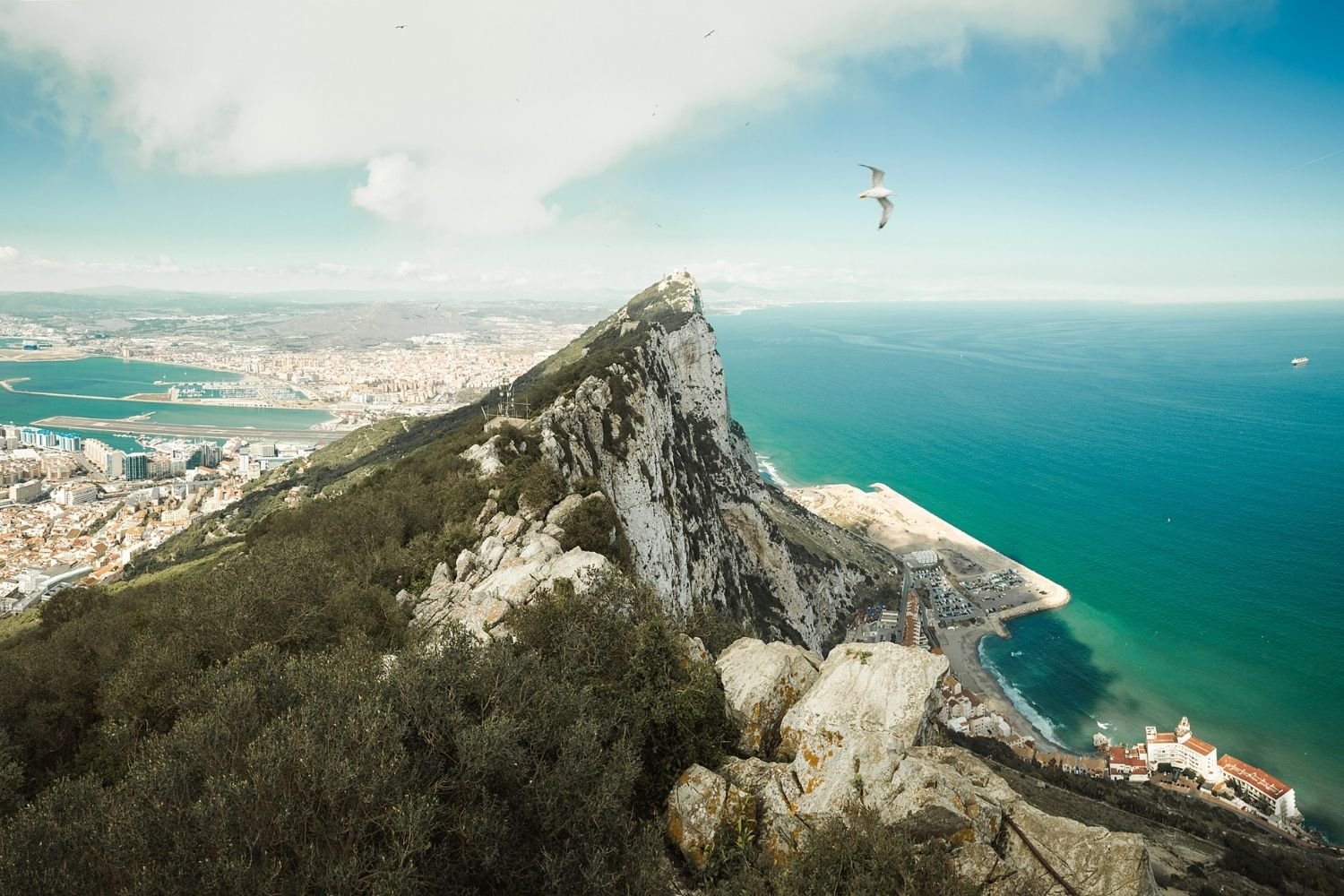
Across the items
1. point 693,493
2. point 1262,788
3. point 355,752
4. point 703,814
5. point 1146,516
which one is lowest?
point 1262,788

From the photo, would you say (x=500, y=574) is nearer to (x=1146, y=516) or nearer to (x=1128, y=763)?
(x=1128, y=763)

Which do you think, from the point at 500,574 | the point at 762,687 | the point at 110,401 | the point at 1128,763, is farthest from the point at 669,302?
the point at 110,401

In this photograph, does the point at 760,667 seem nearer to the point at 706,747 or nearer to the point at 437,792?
the point at 706,747

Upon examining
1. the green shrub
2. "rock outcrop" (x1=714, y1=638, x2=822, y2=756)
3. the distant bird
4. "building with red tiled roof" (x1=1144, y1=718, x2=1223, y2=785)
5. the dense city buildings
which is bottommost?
"building with red tiled roof" (x1=1144, y1=718, x2=1223, y2=785)

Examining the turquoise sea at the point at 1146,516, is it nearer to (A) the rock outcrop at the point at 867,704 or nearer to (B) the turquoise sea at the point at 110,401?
(A) the rock outcrop at the point at 867,704

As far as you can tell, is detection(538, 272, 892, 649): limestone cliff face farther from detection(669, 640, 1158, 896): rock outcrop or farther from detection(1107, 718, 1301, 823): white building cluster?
detection(1107, 718, 1301, 823): white building cluster

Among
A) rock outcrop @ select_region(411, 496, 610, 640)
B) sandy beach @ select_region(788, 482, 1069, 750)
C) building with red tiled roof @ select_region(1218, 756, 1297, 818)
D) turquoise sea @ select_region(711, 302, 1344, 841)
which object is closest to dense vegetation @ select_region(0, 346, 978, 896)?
rock outcrop @ select_region(411, 496, 610, 640)

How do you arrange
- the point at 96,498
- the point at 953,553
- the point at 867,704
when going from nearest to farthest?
1. the point at 867,704
2. the point at 953,553
3. the point at 96,498
